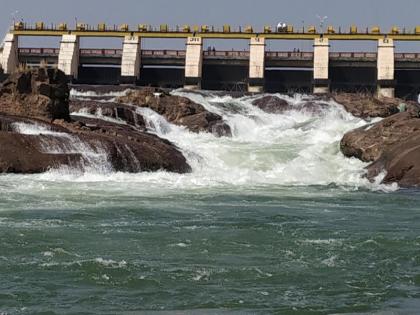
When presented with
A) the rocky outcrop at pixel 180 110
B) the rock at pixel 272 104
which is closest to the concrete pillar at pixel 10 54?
the rock at pixel 272 104

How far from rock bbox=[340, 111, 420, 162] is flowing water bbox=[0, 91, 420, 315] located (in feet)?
12.9

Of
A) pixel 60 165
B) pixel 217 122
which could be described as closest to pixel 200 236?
pixel 60 165

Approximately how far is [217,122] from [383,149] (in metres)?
12.4

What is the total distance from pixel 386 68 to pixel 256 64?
35.5ft

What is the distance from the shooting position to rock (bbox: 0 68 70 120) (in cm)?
3031

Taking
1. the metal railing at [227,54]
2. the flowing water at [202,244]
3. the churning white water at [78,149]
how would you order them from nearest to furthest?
the flowing water at [202,244] < the churning white water at [78,149] < the metal railing at [227,54]

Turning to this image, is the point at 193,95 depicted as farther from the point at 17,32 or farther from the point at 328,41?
the point at 17,32

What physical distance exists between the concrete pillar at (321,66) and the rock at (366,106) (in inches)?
570

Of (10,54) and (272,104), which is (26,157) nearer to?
(272,104)

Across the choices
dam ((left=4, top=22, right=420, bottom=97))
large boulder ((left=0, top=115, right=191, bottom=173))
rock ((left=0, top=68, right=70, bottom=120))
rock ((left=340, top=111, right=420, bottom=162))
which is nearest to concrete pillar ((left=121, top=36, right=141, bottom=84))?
dam ((left=4, top=22, right=420, bottom=97))

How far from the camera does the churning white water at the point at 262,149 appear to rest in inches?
1045

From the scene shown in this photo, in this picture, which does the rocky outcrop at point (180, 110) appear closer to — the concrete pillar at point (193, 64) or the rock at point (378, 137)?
the rock at point (378, 137)

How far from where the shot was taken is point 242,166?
3081cm

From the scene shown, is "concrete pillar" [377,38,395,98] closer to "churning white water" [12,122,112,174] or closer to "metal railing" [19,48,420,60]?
"metal railing" [19,48,420,60]
